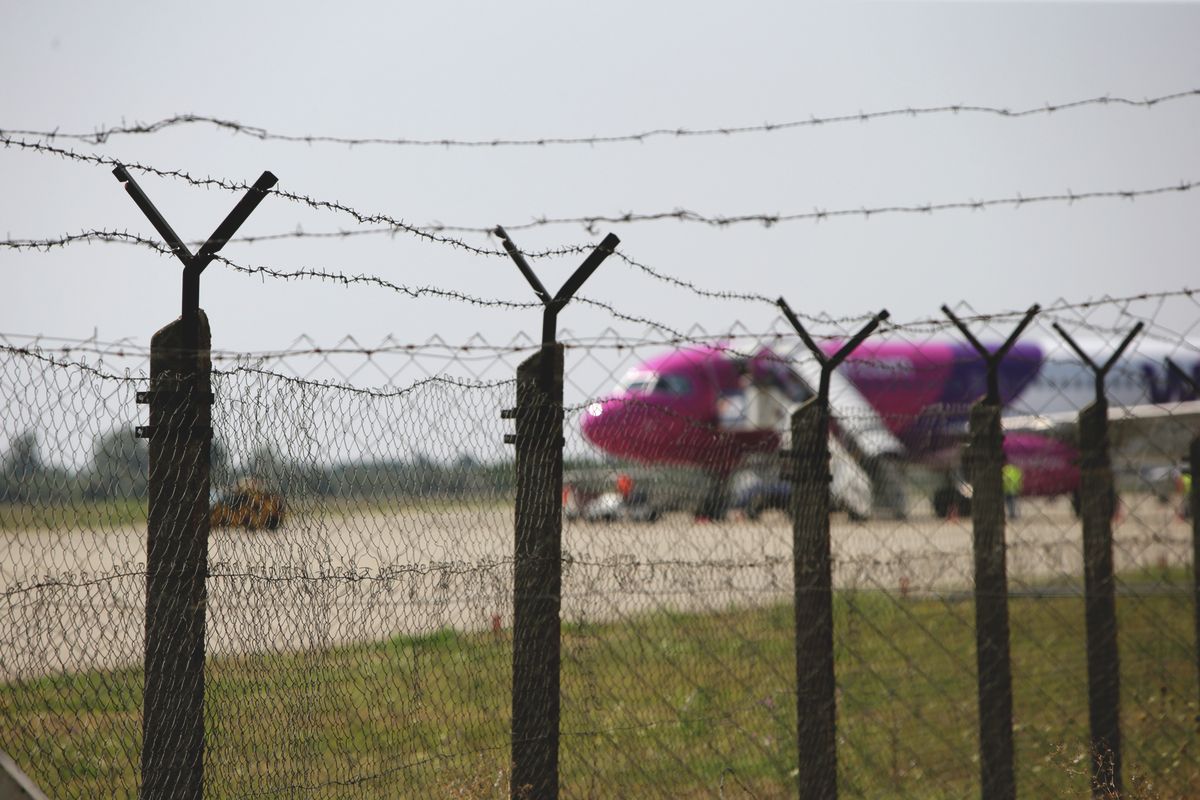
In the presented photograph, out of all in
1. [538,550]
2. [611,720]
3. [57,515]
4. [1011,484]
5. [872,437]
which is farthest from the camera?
[1011,484]

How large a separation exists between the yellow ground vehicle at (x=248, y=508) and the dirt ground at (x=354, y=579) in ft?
0.08

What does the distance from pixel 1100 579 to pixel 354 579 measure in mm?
3878

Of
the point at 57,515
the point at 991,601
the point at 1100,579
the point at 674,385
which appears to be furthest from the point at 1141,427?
the point at 674,385

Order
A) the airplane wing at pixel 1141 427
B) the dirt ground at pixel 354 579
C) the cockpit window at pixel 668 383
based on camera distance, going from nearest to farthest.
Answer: the dirt ground at pixel 354 579 < the airplane wing at pixel 1141 427 < the cockpit window at pixel 668 383

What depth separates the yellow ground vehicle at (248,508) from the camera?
3.33 m

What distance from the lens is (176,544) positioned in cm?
316

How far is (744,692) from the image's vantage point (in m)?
5.55

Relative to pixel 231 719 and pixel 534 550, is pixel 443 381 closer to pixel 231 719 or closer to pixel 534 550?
pixel 534 550

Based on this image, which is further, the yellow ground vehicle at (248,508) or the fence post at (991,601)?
the fence post at (991,601)

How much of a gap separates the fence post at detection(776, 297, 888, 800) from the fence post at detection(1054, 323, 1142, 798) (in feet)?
5.24

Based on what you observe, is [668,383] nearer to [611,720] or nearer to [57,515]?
[611,720]

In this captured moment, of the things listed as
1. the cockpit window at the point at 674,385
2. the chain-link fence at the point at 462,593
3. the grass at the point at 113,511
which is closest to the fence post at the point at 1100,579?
the chain-link fence at the point at 462,593

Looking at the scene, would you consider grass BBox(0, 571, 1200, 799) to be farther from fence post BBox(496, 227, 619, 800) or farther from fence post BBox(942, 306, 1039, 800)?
fence post BBox(942, 306, 1039, 800)

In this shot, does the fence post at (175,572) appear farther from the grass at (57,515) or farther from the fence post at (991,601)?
the fence post at (991,601)
